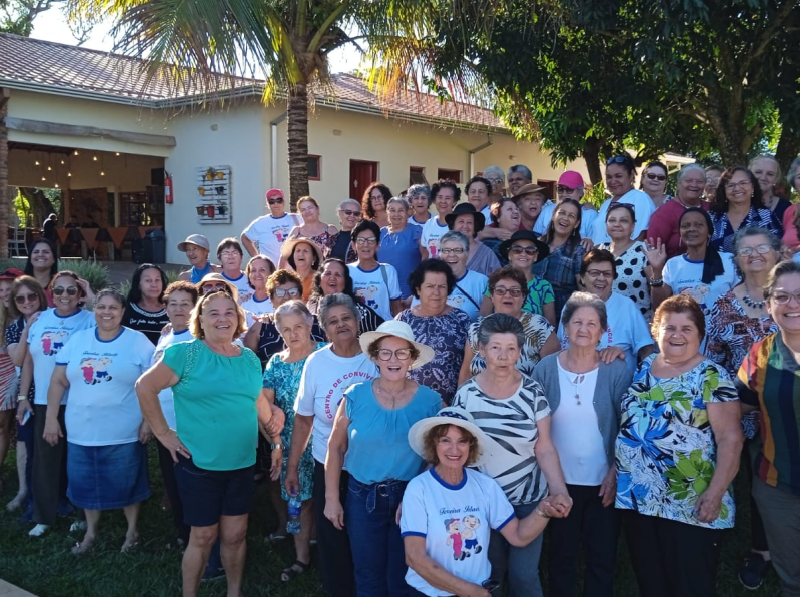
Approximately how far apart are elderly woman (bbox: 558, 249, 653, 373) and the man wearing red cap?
423 centimetres

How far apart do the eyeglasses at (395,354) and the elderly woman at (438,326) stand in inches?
28.1

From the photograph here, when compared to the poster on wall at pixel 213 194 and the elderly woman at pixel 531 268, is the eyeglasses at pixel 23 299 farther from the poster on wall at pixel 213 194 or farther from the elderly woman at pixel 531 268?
the poster on wall at pixel 213 194

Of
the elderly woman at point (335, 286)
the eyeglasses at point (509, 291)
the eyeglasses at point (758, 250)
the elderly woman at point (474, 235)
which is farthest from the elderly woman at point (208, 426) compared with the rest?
the eyeglasses at point (758, 250)

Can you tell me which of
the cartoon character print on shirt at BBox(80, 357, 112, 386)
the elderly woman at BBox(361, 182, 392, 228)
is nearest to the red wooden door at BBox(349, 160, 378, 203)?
the elderly woman at BBox(361, 182, 392, 228)

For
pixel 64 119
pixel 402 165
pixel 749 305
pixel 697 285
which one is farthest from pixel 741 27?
pixel 64 119

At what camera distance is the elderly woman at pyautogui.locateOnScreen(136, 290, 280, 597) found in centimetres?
393

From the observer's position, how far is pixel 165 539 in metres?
5.25

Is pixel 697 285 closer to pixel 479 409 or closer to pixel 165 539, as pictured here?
pixel 479 409

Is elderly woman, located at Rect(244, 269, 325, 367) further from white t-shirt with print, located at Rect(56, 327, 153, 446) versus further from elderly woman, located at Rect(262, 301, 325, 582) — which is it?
white t-shirt with print, located at Rect(56, 327, 153, 446)

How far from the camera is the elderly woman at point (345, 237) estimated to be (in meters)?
6.77

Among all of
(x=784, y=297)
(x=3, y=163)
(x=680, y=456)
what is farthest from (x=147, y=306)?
(x=3, y=163)

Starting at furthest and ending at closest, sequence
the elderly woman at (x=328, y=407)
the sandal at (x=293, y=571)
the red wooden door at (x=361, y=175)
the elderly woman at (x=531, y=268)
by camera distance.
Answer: the red wooden door at (x=361, y=175), the elderly woman at (x=531, y=268), the sandal at (x=293, y=571), the elderly woman at (x=328, y=407)

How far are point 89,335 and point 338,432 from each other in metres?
2.25

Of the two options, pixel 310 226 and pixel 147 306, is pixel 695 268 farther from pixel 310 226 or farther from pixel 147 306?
pixel 147 306
